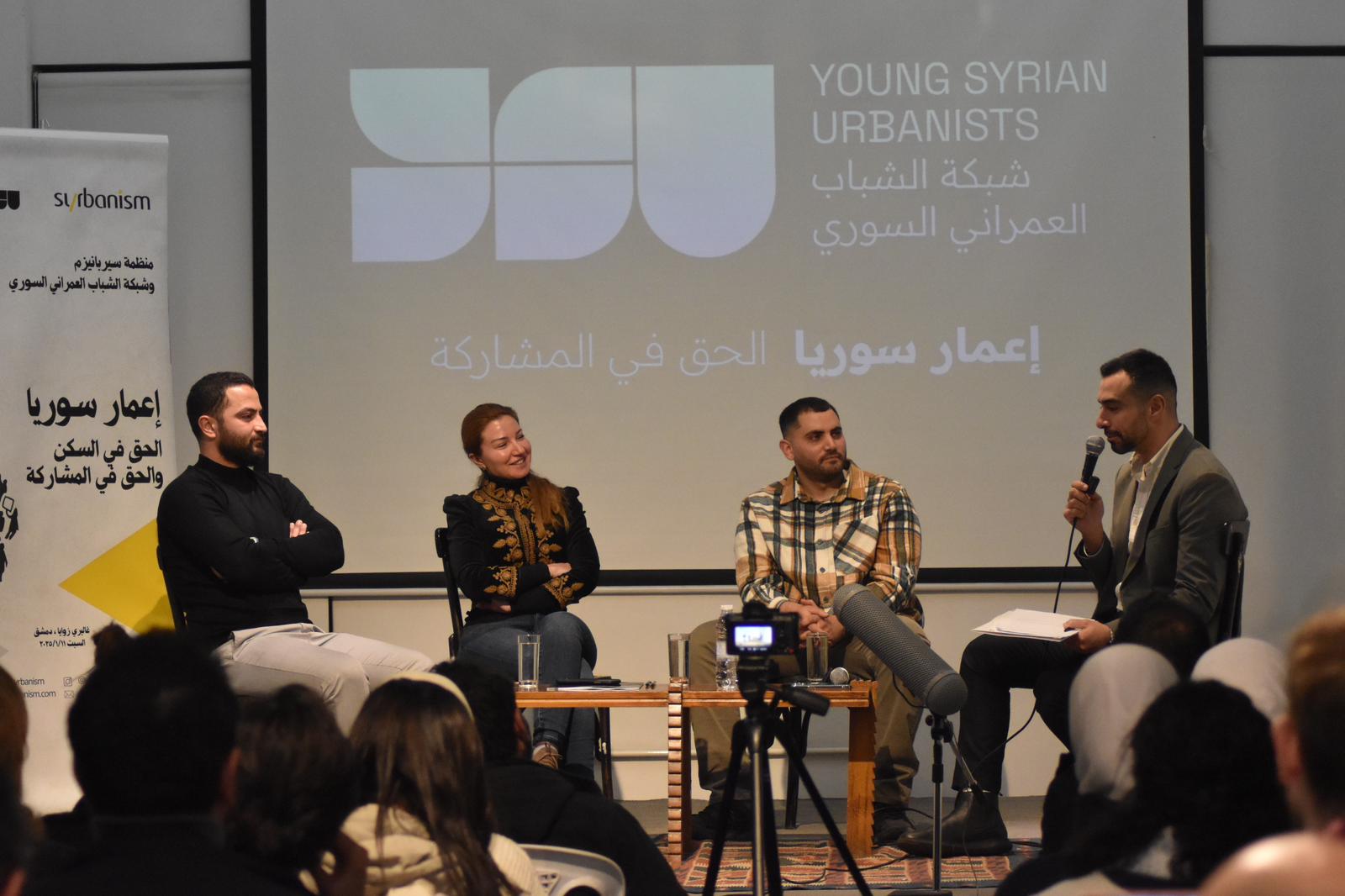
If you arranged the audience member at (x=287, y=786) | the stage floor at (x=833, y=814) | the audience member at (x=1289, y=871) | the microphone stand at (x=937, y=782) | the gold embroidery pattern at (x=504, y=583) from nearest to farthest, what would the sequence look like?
the audience member at (x=1289, y=871), the audience member at (x=287, y=786), the microphone stand at (x=937, y=782), the stage floor at (x=833, y=814), the gold embroidery pattern at (x=504, y=583)

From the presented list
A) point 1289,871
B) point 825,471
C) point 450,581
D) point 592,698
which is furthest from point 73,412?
point 1289,871

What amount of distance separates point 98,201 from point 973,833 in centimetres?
356

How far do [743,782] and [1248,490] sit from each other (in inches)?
86.8

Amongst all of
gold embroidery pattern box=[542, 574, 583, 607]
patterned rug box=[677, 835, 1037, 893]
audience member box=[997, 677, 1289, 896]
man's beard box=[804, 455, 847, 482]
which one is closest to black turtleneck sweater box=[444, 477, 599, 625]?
gold embroidery pattern box=[542, 574, 583, 607]

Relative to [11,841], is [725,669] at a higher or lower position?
lower

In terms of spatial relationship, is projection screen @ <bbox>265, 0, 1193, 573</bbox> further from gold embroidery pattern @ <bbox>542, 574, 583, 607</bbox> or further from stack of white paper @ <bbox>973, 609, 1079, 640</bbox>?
stack of white paper @ <bbox>973, 609, 1079, 640</bbox>

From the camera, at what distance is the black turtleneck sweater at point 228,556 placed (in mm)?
4188

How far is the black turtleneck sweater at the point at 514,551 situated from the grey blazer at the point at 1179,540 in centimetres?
161

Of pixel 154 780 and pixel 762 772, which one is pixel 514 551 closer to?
pixel 762 772

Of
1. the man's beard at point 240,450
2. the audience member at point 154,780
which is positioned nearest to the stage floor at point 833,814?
the man's beard at point 240,450

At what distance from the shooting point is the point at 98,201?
496 cm

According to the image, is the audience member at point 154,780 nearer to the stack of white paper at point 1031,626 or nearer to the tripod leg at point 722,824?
the tripod leg at point 722,824

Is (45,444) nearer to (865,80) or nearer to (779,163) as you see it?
(779,163)

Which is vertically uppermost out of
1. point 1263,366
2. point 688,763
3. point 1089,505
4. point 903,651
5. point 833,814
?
point 1263,366
